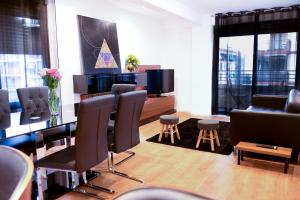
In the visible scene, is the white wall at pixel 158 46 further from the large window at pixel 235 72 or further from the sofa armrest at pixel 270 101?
the sofa armrest at pixel 270 101

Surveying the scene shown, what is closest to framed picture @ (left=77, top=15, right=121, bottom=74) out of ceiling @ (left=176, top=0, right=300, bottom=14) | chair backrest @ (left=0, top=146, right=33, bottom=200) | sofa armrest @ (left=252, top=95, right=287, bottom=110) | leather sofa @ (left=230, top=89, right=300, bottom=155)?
ceiling @ (left=176, top=0, right=300, bottom=14)

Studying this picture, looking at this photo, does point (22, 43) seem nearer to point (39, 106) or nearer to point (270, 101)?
point (39, 106)

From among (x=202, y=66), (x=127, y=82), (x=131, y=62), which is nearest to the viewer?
(x=127, y=82)

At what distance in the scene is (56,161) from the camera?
7.40 ft

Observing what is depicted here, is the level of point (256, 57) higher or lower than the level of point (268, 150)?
higher

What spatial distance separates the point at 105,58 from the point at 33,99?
2125 millimetres

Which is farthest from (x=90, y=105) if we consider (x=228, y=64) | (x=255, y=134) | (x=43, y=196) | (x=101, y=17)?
(x=228, y=64)

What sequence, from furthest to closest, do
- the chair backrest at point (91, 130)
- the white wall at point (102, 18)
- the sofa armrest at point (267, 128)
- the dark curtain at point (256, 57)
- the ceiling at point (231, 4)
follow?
the dark curtain at point (256, 57), the ceiling at point (231, 4), the white wall at point (102, 18), the sofa armrest at point (267, 128), the chair backrest at point (91, 130)

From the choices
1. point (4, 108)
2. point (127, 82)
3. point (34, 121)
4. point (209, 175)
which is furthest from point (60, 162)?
point (127, 82)

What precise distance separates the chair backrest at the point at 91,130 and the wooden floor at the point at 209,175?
53cm

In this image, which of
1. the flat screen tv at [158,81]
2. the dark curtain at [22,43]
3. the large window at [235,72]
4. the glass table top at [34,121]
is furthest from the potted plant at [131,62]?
the glass table top at [34,121]

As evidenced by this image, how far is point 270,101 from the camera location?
16.2 ft

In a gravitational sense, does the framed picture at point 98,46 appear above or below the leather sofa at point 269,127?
above

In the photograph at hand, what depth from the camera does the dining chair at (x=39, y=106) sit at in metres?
2.90
